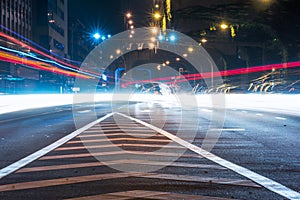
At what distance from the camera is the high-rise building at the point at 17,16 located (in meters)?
64.8

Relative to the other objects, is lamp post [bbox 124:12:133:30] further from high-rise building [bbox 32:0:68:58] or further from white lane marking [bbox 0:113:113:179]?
white lane marking [bbox 0:113:113:179]

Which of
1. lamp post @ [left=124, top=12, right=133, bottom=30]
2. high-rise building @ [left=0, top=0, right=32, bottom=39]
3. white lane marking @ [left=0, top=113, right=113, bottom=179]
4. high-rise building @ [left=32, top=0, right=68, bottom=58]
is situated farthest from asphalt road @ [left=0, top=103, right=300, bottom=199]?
high-rise building @ [left=32, top=0, right=68, bottom=58]

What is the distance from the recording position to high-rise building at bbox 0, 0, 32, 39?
6481 centimetres

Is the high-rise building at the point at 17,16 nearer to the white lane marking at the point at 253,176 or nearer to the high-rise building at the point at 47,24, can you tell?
the high-rise building at the point at 47,24

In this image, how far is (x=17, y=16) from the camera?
73188 millimetres

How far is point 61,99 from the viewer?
42.7 meters

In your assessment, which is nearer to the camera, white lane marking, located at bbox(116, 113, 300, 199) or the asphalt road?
white lane marking, located at bbox(116, 113, 300, 199)

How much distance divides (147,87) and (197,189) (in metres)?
85.0

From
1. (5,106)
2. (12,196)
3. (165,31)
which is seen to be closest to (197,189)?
(12,196)

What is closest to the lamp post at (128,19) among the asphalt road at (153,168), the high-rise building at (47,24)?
the high-rise building at (47,24)

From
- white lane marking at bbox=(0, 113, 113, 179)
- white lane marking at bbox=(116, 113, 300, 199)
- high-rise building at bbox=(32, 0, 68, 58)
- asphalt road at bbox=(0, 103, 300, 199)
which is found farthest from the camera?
high-rise building at bbox=(32, 0, 68, 58)

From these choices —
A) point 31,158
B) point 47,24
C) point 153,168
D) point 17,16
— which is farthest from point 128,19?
point 153,168

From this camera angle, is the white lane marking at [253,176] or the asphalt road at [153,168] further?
the asphalt road at [153,168]

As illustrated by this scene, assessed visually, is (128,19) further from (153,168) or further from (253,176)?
(253,176)
